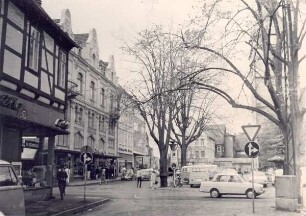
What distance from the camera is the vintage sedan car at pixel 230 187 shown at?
894 inches

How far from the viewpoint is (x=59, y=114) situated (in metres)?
20.8

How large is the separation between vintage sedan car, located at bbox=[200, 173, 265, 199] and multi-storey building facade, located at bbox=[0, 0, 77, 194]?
9.16 metres

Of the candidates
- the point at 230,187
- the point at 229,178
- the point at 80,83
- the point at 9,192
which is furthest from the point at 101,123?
the point at 9,192

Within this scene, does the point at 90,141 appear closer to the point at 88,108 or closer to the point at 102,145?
the point at 88,108

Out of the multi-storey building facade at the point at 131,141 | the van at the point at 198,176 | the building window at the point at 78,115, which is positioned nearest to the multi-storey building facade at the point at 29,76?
the van at the point at 198,176

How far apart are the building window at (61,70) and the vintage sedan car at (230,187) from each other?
9928mm

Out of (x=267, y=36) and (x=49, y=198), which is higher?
(x=267, y=36)

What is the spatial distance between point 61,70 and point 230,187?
11.3 meters

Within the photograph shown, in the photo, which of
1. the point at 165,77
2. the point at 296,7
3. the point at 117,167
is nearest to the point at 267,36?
the point at 296,7

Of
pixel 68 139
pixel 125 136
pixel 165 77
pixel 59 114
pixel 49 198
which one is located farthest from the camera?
pixel 125 136

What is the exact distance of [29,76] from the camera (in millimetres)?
16672

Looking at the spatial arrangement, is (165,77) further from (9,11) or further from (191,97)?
(9,11)

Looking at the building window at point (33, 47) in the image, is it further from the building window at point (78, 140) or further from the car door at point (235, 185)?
the building window at point (78, 140)

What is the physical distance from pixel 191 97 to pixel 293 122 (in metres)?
20.4
